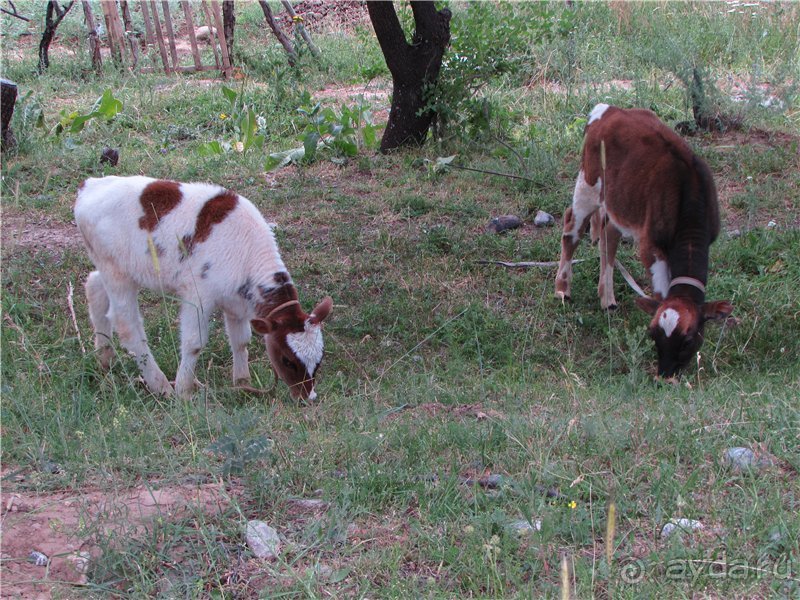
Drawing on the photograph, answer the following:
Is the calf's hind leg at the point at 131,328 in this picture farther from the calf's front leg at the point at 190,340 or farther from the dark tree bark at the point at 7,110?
the dark tree bark at the point at 7,110

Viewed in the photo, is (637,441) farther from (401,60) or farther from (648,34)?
(648,34)

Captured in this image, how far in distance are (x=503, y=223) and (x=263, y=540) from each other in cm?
594

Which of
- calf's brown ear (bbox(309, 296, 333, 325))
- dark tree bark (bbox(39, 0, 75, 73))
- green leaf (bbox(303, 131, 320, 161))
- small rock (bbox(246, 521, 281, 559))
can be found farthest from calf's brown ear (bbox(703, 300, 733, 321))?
dark tree bark (bbox(39, 0, 75, 73))

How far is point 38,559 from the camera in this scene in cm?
342

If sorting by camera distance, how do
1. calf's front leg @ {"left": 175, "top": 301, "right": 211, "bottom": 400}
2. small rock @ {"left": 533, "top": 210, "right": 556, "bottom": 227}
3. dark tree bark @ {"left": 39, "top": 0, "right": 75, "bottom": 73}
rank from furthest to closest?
dark tree bark @ {"left": 39, "top": 0, "right": 75, "bottom": 73} → small rock @ {"left": 533, "top": 210, "right": 556, "bottom": 227} → calf's front leg @ {"left": 175, "top": 301, "right": 211, "bottom": 400}

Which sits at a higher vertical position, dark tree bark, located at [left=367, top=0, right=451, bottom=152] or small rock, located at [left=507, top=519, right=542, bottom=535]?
dark tree bark, located at [left=367, top=0, right=451, bottom=152]

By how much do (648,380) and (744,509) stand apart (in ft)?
9.90

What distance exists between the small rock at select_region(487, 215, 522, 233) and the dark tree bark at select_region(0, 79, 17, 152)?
5.82 metres

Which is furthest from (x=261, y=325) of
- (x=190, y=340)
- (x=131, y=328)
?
Result: (x=131, y=328)

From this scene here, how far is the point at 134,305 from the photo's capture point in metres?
6.29

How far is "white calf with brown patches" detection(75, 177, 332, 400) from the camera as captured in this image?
598 centimetres

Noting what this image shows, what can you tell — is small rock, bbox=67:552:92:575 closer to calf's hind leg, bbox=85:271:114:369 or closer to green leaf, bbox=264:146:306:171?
calf's hind leg, bbox=85:271:114:369

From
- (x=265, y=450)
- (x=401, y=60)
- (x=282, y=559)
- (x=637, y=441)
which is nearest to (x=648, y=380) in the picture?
(x=637, y=441)

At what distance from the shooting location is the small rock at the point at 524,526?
343 cm
